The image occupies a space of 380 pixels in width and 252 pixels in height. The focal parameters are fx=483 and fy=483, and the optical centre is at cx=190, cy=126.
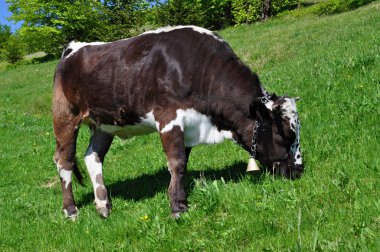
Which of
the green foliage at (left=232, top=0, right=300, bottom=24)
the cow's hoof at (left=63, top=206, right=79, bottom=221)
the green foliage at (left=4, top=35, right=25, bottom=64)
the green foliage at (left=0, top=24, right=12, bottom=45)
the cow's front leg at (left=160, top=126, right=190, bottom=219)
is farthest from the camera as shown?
the green foliage at (left=0, top=24, right=12, bottom=45)

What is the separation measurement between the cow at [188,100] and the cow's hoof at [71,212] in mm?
538

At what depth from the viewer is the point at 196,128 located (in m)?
6.46

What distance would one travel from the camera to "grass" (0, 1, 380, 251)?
457cm

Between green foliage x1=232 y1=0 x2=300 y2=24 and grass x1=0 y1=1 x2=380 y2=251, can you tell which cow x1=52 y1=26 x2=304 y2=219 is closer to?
grass x1=0 y1=1 x2=380 y2=251

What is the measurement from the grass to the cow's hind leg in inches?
12.8

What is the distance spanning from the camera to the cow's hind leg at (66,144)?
7668mm

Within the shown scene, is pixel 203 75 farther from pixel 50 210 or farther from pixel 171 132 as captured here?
pixel 50 210

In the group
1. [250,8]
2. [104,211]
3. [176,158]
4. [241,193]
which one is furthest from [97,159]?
[250,8]

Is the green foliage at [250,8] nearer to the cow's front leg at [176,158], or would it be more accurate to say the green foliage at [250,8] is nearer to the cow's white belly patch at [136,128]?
the cow's white belly patch at [136,128]

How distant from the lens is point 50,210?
26.4ft

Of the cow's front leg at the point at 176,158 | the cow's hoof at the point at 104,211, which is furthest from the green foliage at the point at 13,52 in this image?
the cow's front leg at the point at 176,158

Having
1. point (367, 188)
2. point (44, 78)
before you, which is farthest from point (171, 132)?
point (44, 78)

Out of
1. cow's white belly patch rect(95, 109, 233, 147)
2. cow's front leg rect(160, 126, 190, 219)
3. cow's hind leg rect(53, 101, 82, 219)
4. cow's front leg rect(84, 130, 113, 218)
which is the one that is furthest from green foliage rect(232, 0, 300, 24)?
cow's front leg rect(160, 126, 190, 219)

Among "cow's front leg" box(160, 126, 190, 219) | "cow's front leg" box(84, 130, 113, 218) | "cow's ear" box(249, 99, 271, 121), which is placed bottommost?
"cow's front leg" box(84, 130, 113, 218)
